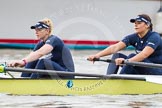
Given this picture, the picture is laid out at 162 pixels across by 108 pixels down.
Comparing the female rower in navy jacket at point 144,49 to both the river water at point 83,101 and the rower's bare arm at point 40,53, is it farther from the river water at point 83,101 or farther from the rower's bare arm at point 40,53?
the rower's bare arm at point 40,53

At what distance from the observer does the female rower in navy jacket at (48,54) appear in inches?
366

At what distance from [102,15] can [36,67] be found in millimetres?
9973

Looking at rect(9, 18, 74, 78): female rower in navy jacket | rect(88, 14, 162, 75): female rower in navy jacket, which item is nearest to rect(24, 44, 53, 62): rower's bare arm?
rect(9, 18, 74, 78): female rower in navy jacket

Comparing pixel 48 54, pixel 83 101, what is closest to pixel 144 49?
pixel 83 101

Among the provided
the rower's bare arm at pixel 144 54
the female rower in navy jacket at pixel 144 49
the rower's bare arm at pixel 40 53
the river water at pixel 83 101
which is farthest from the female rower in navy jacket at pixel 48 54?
the rower's bare arm at pixel 144 54

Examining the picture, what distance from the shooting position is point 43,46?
9328 millimetres

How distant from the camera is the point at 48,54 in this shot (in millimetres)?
9562

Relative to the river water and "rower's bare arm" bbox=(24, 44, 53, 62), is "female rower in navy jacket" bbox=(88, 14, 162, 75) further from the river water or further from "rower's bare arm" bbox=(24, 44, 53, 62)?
"rower's bare arm" bbox=(24, 44, 53, 62)

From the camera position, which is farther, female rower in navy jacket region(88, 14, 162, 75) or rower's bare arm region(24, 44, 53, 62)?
female rower in navy jacket region(88, 14, 162, 75)

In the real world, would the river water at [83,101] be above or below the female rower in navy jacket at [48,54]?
below

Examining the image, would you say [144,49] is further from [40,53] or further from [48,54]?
[40,53]

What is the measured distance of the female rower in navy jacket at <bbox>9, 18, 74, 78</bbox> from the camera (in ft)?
30.5

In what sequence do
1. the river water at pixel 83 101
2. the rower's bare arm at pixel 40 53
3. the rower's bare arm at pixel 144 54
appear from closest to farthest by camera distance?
the river water at pixel 83 101, the rower's bare arm at pixel 40 53, the rower's bare arm at pixel 144 54

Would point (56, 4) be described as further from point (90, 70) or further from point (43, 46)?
point (43, 46)
